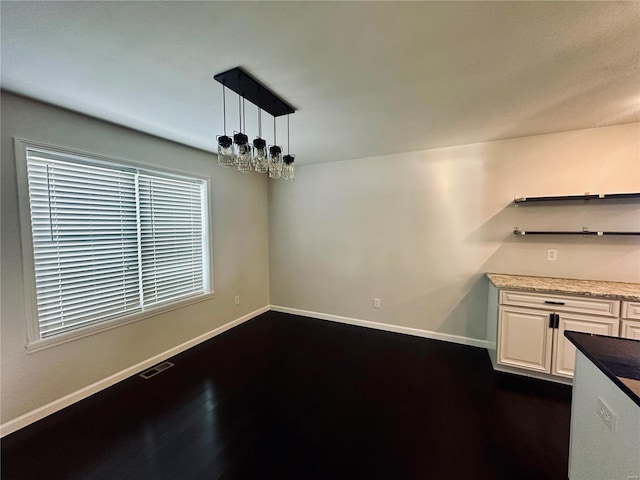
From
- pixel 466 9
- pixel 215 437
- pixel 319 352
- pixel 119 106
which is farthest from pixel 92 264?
pixel 466 9

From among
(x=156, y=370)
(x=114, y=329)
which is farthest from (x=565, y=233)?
(x=114, y=329)

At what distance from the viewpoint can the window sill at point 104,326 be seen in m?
1.93

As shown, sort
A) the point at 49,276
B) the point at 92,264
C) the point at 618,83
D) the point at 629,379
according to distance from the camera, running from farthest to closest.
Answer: the point at 92,264, the point at 49,276, the point at 618,83, the point at 629,379

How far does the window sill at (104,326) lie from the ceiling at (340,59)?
1838 millimetres

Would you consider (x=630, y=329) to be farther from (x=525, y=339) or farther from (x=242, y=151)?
(x=242, y=151)

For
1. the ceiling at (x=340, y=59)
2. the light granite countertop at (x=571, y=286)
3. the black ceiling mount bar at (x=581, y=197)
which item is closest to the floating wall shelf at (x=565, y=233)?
the black ceiling mount bar at (x=581, y=197)

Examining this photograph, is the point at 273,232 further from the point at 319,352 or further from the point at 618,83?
the point at 618,83

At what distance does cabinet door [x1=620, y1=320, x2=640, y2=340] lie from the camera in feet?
6.70

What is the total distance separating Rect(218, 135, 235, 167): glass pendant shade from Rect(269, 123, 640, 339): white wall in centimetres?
205

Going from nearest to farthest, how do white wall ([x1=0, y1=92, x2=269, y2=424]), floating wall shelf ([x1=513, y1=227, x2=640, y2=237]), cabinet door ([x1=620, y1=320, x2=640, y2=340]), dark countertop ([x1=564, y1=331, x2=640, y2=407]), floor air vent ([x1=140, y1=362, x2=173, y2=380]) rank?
dark countertop ([x1=564, y1=331, x2=640, y2=407])
white wall ([x1=0, y1=92, x2=269, y2=424])
cabinet door ([x1=620, y1=320, x2=640, y2=340])
floating wall shelf ([x1=513, y1=227, x2=640, y2=237])
floor air vent ([x1=140, y1=362, x2=173, y2=380])

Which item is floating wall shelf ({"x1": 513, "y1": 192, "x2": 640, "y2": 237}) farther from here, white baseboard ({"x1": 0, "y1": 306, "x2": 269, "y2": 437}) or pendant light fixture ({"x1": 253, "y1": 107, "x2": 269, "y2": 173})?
white baseboard ({"x1": 0, "y1": 306, "x2": 269, "y2": 437})

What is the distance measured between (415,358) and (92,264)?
130 inches

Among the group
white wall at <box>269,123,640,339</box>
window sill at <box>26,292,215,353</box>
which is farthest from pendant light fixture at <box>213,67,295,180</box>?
window sill at <box>26,292,215,353</box>

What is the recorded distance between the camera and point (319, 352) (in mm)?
2930
